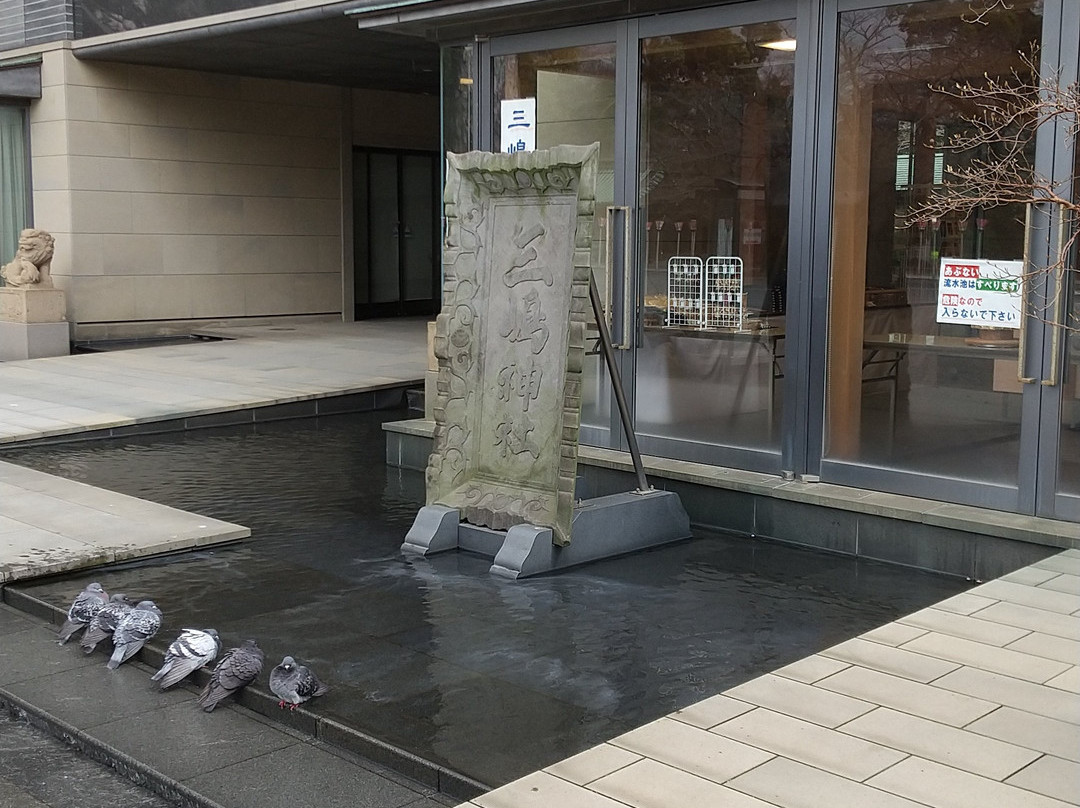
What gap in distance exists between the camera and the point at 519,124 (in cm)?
813

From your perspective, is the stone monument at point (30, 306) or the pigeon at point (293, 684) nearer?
the pigeon at point (293, 684)

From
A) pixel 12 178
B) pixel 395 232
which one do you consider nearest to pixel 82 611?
pixel 12 178

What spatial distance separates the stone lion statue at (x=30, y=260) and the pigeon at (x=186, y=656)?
Result: 11.4 metres

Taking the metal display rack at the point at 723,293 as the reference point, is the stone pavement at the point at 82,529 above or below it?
below

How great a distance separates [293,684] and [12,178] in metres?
14.3

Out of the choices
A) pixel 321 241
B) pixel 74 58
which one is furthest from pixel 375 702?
pixel 321 241

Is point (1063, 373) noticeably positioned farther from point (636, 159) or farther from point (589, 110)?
point (589, 110)

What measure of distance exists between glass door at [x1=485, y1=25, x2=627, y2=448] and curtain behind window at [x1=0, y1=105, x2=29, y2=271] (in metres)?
10.5

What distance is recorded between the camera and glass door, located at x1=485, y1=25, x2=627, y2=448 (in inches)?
299

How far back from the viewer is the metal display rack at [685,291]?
7320mm

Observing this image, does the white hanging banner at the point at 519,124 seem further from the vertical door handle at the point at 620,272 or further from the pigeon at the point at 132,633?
the pigeon at the point at 132,633

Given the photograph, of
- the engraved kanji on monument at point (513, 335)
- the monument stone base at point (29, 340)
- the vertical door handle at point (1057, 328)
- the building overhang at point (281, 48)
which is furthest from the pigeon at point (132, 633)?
the monument stone base at point (29, 340)

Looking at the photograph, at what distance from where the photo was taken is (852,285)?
661 cm

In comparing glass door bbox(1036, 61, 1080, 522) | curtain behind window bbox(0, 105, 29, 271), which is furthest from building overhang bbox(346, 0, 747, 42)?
curtain behind window bbox(0, 105, 29, 271)
